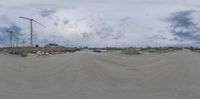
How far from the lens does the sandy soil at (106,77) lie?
11477mm

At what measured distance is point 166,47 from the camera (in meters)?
14.5

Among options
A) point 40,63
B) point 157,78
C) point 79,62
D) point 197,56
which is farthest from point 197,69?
point 40,63

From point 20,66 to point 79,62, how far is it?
6.16ft

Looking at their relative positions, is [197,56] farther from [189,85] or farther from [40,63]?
[40,63]

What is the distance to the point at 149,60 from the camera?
12031 millimetres

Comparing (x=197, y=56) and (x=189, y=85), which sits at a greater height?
(x=197, y=56)

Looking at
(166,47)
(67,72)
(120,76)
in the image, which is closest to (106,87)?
(120,76)

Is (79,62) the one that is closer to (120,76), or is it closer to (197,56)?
(120,76)

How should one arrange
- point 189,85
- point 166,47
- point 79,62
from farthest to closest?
1. point 166,47
2. point 79,62
3. point 189,85

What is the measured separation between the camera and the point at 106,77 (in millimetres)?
11789

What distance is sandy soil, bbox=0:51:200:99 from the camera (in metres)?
11.5

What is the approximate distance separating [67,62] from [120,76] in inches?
65.9

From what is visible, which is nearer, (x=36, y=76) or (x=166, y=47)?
(x=36, y=76)

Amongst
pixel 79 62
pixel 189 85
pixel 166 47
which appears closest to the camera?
pixel 189 85
